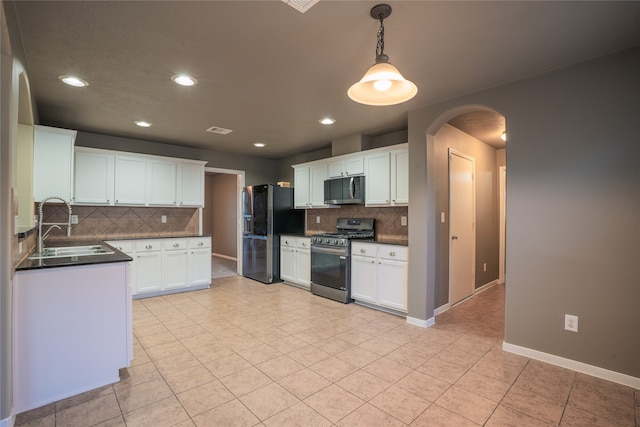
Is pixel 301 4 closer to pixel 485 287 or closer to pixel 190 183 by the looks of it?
pixel 190 183

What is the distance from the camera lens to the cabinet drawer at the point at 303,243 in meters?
4.91

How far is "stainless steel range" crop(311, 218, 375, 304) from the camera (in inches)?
166

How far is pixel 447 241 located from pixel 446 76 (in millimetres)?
2082

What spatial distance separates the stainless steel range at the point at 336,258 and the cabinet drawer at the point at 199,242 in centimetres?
177

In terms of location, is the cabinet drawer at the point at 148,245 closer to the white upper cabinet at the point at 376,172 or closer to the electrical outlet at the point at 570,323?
the white upper cabinet at the point at 376,172

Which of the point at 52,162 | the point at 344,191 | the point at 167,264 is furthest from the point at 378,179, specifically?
the point at 52,162

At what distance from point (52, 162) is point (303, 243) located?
3357 millimetres

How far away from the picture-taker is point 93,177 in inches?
171

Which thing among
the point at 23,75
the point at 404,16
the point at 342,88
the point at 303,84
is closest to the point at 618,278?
the point at 404,16

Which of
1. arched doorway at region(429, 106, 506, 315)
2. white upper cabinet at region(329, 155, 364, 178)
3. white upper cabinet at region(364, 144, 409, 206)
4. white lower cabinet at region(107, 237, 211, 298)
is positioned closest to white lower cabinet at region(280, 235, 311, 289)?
white upper cabinet at region(329, 155, 364, 178)

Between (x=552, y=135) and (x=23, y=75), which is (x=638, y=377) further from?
(x=23, y=75)

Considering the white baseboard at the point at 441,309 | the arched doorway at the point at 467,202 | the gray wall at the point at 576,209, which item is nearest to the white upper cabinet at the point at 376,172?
the arched doorway at the point at 467,202

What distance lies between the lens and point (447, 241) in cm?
393

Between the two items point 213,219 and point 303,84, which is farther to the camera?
point 213,219
